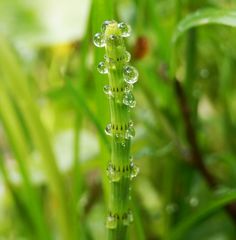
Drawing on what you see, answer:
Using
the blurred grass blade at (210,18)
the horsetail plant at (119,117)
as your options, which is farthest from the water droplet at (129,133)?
the blurred grass blade at (210,18)

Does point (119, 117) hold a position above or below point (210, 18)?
below

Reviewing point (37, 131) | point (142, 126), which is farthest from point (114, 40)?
point (142, 126)

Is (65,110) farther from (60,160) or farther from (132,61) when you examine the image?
(132,61)

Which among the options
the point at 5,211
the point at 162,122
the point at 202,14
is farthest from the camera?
the point at 5,211

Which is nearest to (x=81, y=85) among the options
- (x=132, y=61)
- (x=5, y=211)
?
(x=132, y=61)

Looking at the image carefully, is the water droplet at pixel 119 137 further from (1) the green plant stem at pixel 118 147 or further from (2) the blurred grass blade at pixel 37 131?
(2) the blurred grass blade at pixel 37 131

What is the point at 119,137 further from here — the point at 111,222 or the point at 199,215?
the point at 199,215
